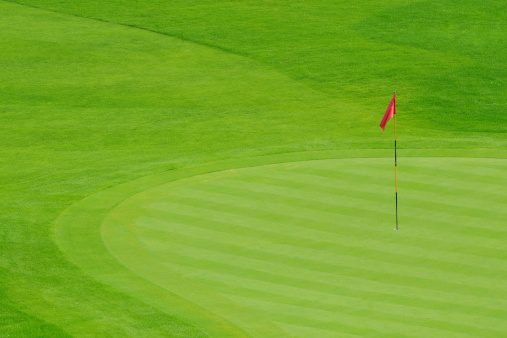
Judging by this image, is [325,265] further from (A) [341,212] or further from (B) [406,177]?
(B) [406,177]

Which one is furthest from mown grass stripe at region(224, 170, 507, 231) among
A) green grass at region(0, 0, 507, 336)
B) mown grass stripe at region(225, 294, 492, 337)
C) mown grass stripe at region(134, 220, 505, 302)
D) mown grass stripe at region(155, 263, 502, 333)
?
mown grass stripe at region(225, 294, 492, 337)

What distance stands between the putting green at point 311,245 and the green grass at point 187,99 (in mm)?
375

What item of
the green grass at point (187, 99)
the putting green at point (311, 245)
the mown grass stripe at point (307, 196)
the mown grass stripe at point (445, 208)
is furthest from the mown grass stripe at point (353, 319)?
the mown grass stripe at point (307, 196)

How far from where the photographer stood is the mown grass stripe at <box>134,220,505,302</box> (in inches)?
656

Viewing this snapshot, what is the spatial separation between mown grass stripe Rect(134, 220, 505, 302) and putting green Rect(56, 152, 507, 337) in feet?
0.13

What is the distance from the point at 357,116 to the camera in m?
33.2

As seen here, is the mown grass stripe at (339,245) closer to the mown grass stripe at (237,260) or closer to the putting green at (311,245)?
the putting green at (311,245)

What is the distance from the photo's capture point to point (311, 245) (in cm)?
1906

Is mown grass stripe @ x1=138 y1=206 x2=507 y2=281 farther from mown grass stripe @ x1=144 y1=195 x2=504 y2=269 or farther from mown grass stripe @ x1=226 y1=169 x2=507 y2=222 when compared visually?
mown grass stripe @ x1=226 y1=169 x2=507 y2=222

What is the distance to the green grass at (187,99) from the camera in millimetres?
17938

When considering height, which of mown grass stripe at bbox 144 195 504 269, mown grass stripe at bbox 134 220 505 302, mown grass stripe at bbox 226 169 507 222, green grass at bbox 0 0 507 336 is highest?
green grass at bbox 0 0 507 336

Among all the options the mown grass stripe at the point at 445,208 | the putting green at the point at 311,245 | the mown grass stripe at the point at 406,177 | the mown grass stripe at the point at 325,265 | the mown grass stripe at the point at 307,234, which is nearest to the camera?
the putting green at the point at 311,245

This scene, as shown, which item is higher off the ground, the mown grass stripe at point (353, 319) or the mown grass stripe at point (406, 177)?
the mown grass stripe at point (406, 177)

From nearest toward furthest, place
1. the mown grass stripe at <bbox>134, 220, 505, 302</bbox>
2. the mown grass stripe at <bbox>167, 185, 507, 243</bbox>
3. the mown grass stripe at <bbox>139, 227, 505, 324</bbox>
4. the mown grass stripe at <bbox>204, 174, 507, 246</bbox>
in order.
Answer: the mown grass stripe at <bbox>134, 220, 505, 302</bbox>
the mown grass stripe at <bbox>139, 227, 505, 324</bbox>
the mown grass stripe at <bbox>167, 185, 507, 243</bbox>
the mown grass stripe at <bbox>204, 174, 507, 246</bbox>
